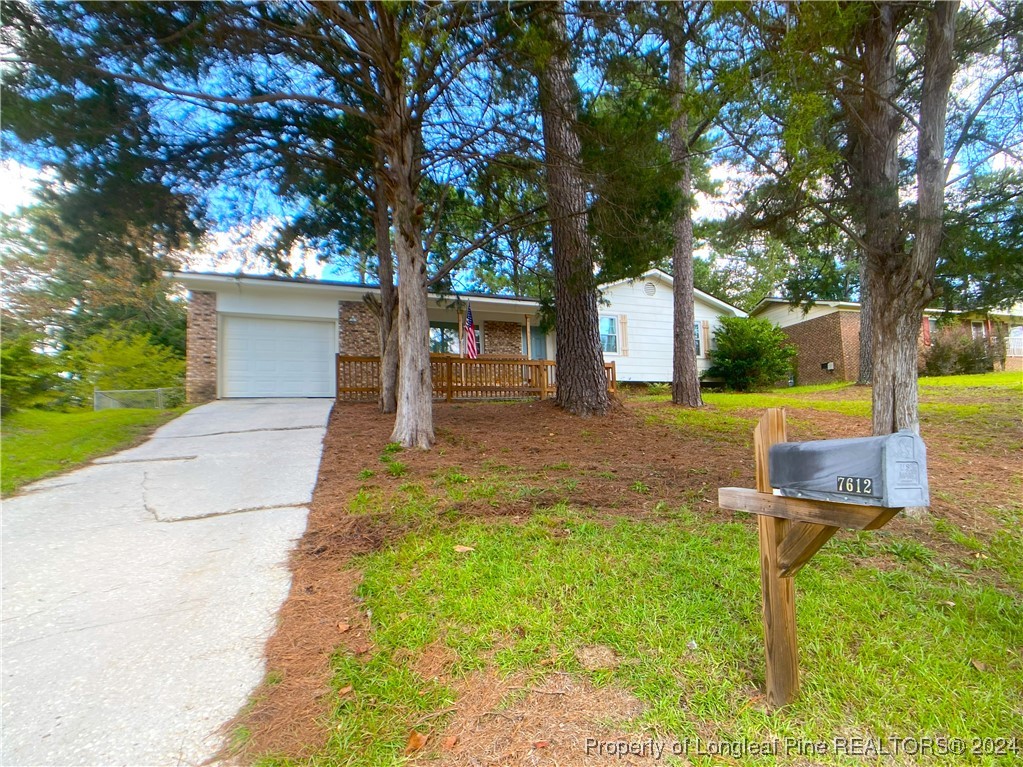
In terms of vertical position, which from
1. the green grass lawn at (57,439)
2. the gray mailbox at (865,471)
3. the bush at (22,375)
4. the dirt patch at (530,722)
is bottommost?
the dirt patch at (530,722)

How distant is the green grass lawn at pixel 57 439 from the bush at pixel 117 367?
622 cm

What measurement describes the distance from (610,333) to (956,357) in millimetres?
11984

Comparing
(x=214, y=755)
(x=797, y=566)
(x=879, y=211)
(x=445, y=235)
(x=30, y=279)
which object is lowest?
(x=214, y=755)

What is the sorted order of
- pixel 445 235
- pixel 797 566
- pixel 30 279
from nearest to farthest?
pixel 797 566
pixel 445 235
pixel 30 279

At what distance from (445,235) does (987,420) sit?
9.39 meters

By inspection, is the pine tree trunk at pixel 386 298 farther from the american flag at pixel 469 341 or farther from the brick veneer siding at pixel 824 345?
the brick veneer siding at pixel 824 345

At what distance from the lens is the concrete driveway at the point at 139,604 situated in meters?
1.96

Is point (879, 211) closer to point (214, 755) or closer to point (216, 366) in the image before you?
point (214, 755)

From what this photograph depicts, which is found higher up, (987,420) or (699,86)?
(699,86)

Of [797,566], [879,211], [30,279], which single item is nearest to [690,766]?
[797,566]

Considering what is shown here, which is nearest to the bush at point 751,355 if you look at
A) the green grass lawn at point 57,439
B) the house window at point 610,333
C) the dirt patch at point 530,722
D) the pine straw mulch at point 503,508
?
the house window at point 610,333

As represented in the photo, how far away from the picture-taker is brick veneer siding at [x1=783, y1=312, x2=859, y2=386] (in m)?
18.2

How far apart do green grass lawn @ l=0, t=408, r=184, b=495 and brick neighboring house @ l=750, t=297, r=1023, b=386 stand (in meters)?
19.5

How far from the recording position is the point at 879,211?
4.43 metres
